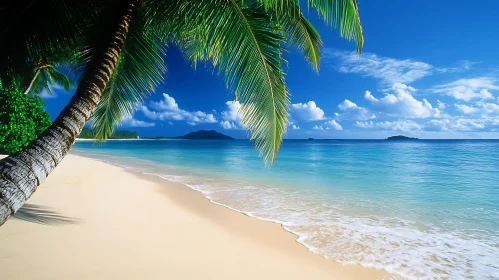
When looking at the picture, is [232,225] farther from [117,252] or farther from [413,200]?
[413,200]

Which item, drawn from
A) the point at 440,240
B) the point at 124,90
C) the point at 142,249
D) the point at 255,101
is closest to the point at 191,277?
the point at 142,249

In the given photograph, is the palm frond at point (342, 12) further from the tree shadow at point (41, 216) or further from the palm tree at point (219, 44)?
the tree shadow at point (41, 216)

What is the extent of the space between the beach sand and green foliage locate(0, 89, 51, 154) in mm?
9882

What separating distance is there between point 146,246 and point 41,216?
2.52 meters

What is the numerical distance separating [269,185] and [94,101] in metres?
9.85

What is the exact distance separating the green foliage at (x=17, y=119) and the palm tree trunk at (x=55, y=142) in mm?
14755

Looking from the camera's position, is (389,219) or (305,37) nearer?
(305,37)

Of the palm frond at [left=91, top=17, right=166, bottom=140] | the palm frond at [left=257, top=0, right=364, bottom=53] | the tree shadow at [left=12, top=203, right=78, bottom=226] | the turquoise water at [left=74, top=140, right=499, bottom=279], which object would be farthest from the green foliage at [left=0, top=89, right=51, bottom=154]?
the palm frond at [left=257, top=0, right=364, bottom=53]

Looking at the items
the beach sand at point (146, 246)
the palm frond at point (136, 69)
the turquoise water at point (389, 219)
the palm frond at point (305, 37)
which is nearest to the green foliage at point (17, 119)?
the beach sand at point (146, 246)

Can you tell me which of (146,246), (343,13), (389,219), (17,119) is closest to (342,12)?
(343,13)

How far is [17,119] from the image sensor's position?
14.1 meters

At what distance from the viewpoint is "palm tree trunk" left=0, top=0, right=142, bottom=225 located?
158 cm

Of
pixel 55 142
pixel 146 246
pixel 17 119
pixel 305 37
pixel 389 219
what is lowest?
pixel 389 219

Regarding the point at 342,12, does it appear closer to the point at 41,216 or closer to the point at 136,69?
the point at 136,69
